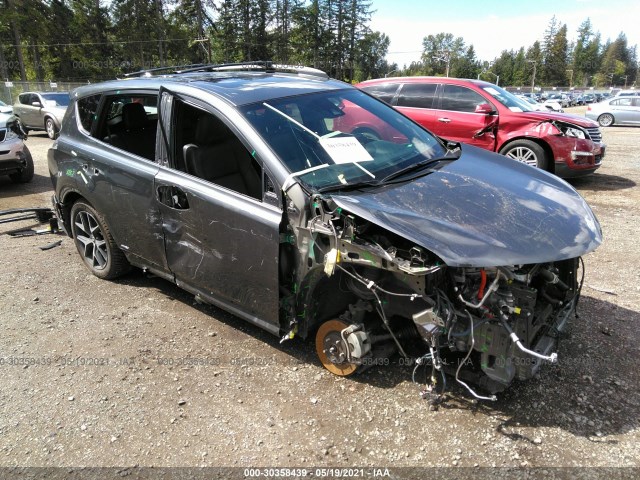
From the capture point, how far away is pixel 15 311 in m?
4.00

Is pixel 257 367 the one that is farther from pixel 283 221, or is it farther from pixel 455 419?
pixel 455 419

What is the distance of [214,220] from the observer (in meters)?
3.05

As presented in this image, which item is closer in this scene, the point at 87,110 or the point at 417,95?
the point at 87,110

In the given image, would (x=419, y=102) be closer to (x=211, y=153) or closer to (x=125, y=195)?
(x=211, y=153)

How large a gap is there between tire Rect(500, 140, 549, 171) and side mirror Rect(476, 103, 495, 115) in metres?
0.67

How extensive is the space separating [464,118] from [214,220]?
6.36 meters

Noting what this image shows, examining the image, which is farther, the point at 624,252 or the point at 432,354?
the point at 624,252

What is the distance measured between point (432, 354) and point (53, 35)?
56.9m

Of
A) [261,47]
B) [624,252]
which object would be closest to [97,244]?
[624,252]

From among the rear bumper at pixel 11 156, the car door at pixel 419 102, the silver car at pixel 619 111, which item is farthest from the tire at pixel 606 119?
the rear bumper at pixel 11 156

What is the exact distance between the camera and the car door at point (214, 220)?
9.39ft

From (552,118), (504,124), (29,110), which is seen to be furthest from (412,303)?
(29,110)

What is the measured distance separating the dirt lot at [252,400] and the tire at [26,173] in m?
5.52

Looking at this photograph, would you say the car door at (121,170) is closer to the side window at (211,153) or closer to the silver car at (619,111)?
the side window at (211,153)
